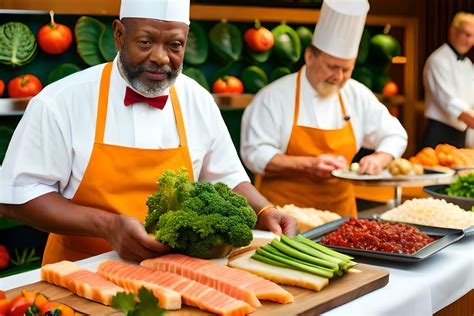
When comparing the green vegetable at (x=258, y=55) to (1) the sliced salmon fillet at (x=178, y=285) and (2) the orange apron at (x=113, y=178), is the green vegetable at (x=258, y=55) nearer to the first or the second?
(2) the orange apron at (x=113, y=178)

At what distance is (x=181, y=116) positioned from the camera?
256 centimetres

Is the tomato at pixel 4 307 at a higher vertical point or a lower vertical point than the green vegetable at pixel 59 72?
lower

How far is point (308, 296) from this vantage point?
1.79 metres

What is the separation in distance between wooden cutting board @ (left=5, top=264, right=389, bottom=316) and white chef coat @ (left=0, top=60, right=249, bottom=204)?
0.55 m

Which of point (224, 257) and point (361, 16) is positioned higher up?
point (361, 16)

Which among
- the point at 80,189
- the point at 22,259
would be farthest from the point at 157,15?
the point at 22,259

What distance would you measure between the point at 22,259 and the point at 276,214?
2.20 metres

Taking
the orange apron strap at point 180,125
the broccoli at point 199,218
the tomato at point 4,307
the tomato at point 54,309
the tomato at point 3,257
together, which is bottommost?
the tomato at point 3,257

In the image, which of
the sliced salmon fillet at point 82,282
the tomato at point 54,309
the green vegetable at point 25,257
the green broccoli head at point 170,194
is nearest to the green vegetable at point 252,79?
the green vegetable at point 25,257

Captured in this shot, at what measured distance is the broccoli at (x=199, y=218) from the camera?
6.37 ft

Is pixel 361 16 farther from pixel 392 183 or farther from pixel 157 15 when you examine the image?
pixel 157 15

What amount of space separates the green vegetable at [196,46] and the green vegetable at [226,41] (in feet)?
0.23

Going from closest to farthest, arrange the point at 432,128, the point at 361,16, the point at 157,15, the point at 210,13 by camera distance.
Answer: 1. the point at 157,15
2. the point at 361,16
3. the point at 210,13
4. the point at 432,128

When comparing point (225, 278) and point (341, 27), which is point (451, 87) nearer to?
point (341, 27)
